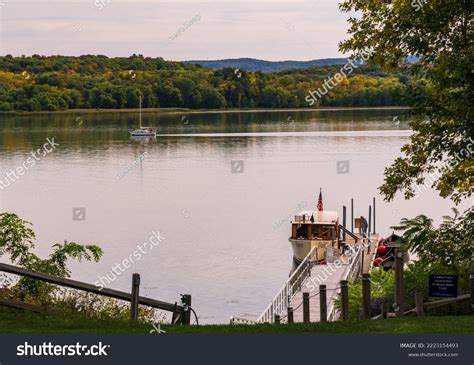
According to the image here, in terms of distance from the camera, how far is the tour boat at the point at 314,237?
44250 mm

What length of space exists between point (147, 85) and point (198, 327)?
555ft

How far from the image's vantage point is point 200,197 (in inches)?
2849

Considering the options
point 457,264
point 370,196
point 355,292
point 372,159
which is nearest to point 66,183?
point 370,196

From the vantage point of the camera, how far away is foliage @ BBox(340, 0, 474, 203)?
1830cm

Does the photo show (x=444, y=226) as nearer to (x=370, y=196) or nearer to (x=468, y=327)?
(x=468, y=327)

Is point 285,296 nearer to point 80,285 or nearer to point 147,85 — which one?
point 80,285

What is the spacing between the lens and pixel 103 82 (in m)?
176

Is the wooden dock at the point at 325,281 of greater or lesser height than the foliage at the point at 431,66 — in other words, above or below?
below

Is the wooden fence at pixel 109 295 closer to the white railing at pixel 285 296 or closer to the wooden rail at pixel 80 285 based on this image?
the wooden rail at pixel 80 285

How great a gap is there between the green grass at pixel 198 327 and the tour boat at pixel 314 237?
95.4 ft

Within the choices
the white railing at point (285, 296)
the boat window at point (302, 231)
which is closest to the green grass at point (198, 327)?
the white railing at point (285, 296)

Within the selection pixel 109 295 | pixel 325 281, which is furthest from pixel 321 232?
pixel 109 295

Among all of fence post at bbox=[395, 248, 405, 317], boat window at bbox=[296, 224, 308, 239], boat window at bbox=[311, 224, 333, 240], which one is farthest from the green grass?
boat window at bbox=[311, 224, 333, 240]

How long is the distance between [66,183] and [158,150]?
3494 centimetres
